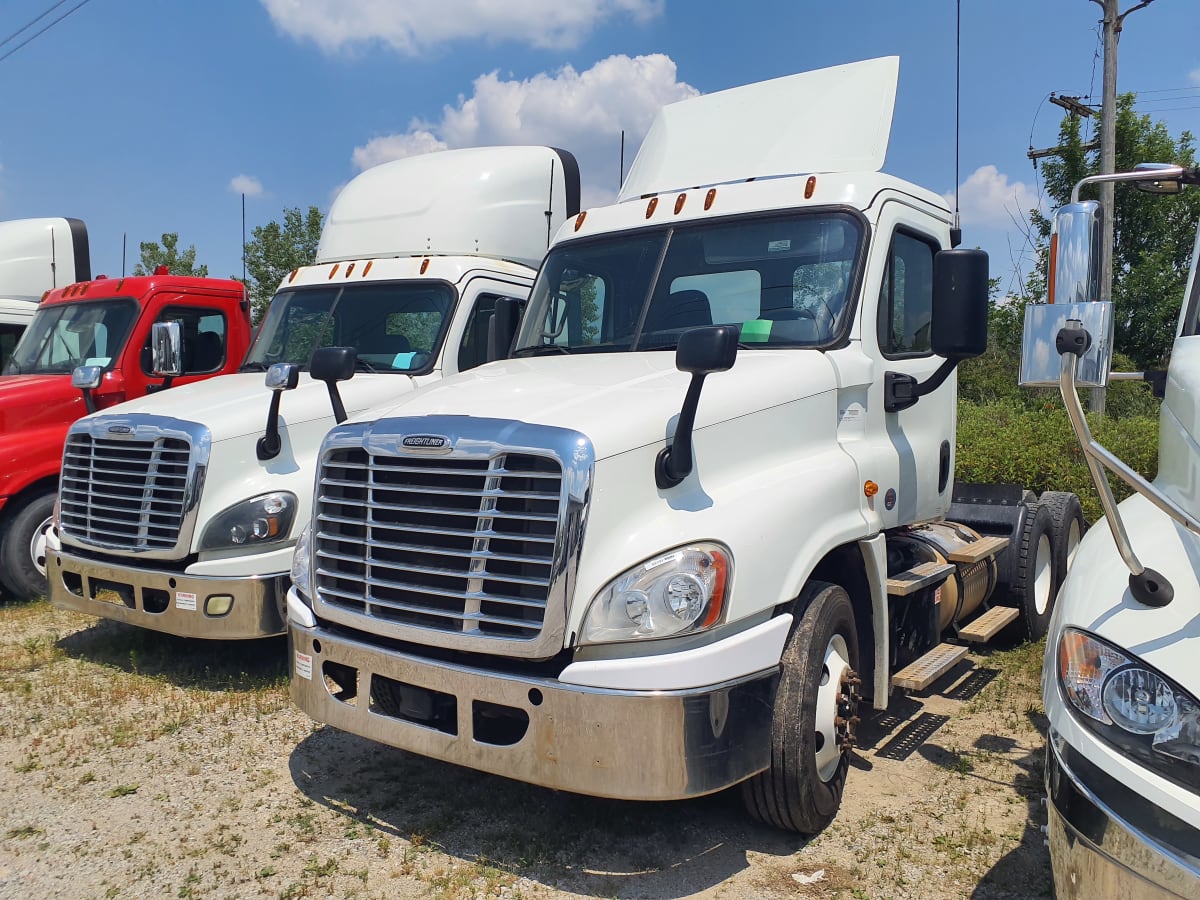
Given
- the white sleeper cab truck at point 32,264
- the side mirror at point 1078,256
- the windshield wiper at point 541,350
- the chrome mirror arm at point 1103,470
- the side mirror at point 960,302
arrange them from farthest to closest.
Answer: the white sleeper cab truck at point 32,264 → the windshield wiper at point 541,350 → the side mirror at point 960,302 → the side mirror at point 1078,256 → the chrome mirror arm at point 1103,470

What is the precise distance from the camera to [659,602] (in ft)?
10.3

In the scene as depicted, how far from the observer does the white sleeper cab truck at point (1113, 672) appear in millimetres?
2207

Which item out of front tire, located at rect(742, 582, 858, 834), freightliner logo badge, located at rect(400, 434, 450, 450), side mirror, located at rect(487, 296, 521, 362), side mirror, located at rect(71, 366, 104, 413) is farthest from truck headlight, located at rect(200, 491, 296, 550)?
front tire, located at rect(742, 582, 858, 834)

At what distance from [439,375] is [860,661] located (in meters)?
3.53

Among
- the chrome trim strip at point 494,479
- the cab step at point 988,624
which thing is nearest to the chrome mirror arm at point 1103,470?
the chrome trim strip at point 494,479

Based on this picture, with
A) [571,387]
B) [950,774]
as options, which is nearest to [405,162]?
[571,387]

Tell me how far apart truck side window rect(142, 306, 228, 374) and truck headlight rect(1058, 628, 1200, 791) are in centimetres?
763

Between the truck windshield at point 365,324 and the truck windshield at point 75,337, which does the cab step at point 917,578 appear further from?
the truck windshield at point 75,337

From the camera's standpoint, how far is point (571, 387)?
3.83 m

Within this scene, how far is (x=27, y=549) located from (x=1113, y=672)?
7.62 m

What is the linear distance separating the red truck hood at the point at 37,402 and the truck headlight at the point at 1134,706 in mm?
7632

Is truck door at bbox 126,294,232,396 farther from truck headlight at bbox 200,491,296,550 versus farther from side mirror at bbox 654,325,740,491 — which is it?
side mirror at bbox 654,325,740,491

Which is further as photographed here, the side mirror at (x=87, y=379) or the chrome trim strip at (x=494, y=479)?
the side mirror at (x=87, y=379)

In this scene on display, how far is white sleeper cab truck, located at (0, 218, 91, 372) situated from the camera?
1018cm
